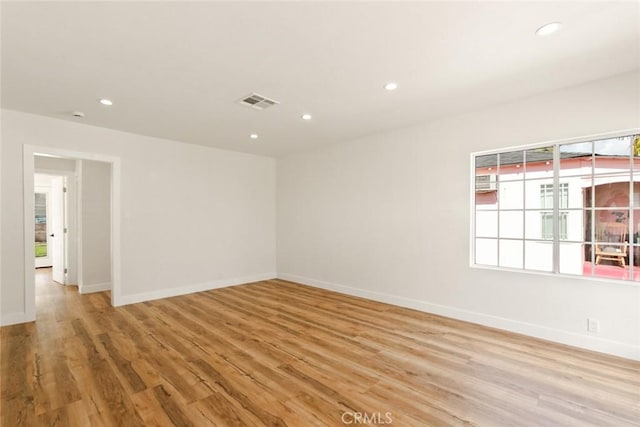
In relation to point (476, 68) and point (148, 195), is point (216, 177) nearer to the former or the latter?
point (148, 195)

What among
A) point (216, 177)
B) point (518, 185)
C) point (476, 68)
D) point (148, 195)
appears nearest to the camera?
point (476, 68)

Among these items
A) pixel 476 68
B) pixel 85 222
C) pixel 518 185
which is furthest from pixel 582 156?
pixel 85 222

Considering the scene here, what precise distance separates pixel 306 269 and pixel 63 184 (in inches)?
210

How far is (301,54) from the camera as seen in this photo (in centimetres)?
241

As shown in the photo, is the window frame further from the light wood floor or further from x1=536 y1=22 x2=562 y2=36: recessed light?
x1=536 y1=22 x2=562 y2=36: recessed light

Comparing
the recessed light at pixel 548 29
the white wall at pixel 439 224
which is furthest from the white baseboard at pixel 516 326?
the recessed light at pixel 548 29

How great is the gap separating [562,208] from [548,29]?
2.02 m

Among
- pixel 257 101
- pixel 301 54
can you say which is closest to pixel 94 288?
pixel 257 101

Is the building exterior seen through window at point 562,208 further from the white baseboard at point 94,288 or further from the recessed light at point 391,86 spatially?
the white baseboard at point 94,288

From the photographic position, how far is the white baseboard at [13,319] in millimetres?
3629

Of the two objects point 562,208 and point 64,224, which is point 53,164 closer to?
point 64,224

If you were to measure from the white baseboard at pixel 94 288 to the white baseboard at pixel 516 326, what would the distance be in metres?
4.61

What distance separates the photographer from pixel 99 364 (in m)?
2.66

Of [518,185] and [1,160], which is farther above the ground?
[1,160]
